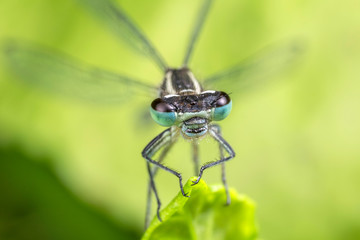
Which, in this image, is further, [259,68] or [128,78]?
[259,68]

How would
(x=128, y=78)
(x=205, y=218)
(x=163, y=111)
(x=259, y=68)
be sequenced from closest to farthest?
(x=205, y=218), (x=163, y=111), (x=128, y=78), (x=259, y=68)

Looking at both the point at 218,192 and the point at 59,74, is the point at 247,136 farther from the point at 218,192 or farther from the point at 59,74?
the point at 218,192

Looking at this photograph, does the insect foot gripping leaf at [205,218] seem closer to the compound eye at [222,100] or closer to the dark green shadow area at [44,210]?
the compound eye at [222,100]

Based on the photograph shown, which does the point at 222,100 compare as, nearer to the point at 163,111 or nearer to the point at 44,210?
the point at 163,111

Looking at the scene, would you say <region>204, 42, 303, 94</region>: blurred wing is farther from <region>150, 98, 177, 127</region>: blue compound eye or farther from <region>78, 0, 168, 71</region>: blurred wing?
<region>150, 98, 177, 127</region>: blue compound eye

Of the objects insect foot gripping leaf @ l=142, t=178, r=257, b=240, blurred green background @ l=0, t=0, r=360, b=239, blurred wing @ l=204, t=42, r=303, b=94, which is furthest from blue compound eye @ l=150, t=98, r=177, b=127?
blurred green background @ l=0, t=0, r=360, b=239

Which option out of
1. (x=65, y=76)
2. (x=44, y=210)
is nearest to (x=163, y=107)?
(x=65, y=76)
